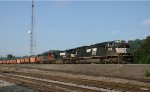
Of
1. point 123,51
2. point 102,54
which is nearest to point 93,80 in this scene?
point 123,51

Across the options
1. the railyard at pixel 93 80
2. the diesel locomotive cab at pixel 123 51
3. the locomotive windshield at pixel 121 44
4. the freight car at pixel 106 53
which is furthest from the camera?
the locomotive windshield at pixel 121 44

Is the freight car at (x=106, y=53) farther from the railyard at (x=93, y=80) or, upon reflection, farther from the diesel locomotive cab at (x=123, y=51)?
the railyard at (x=93, y=80)

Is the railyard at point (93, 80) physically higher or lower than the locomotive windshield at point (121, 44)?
lower

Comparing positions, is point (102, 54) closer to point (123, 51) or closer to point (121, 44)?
point (121, 44)

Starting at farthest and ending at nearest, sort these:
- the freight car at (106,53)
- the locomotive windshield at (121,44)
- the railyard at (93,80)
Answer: the locomotive windshield at (121,44) → the freight car at (106,53) → the railyard at (93,80)

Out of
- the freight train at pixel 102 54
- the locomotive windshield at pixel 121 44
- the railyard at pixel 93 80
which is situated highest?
the locomotive windshield at pixel 121 44

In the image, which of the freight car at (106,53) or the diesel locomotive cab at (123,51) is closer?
the diesel locomotive cab at (123,51)

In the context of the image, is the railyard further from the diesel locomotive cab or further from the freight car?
the freight car

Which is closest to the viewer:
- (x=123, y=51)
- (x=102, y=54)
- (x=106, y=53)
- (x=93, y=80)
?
(x=93, y=80)

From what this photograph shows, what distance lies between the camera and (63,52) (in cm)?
4950

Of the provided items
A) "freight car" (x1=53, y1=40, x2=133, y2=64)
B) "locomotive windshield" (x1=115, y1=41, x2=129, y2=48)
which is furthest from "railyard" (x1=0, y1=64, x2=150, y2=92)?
"locomotive windshield" (x1=115, y1=41, x2=129, y2=48)

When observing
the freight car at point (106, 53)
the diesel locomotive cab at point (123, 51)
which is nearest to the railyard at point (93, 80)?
the diesel locomotive cab at point (123, 51)

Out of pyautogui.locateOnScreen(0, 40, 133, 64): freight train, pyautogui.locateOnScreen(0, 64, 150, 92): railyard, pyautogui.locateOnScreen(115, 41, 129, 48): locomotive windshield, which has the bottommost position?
pyautogui.locateOnScreen(0, 64, 150, 92): railyard

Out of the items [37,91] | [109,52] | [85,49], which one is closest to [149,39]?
[85,49]
